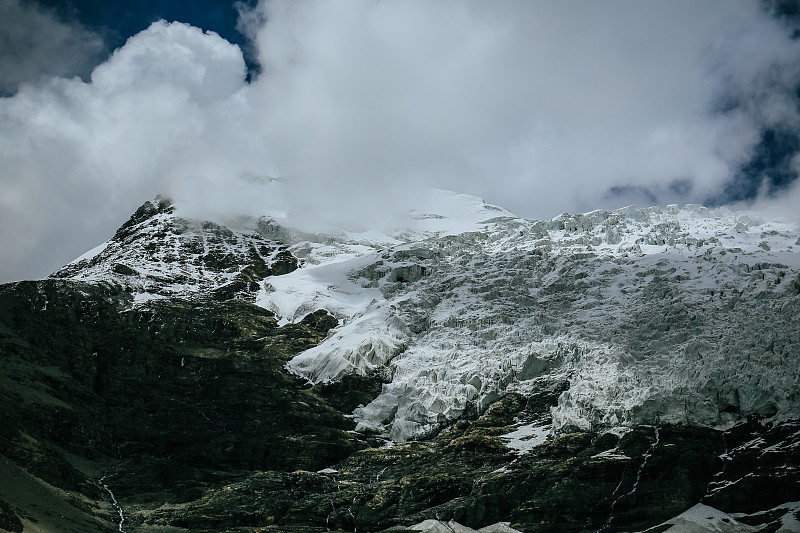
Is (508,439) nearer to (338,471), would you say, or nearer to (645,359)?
(645,359)

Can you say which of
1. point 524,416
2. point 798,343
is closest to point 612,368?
point 524,416

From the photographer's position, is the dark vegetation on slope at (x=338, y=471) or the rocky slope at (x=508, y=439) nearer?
the dark vegetation on slope at (x=338, y=471)

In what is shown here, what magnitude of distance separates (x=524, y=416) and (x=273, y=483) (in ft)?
206

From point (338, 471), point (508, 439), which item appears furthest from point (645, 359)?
point (338, 471)

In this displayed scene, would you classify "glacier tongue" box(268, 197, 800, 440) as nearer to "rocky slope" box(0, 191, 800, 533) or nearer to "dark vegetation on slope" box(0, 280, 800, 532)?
"rocky slope" box(0, 191, 800, 533)

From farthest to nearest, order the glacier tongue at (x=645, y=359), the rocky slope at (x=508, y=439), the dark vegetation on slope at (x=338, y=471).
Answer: the glacier tongue at (x=645, y=359), the rocky slope at (x=508, y=439), the dark vegetation on slope at (x=338, y=471)

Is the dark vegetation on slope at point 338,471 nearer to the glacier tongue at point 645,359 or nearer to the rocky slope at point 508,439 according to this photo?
the rocky slope at point 508,439

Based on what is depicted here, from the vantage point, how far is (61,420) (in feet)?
594

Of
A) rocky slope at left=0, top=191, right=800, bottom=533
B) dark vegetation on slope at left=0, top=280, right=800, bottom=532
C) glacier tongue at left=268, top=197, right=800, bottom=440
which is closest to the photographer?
dark vegetation on slope at left=0, top=280, right=800, bottom=532

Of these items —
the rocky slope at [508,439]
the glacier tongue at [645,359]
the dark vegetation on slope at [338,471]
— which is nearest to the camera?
the dark vegetation on slope at [338,471]

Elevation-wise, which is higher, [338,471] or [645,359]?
[645,359]

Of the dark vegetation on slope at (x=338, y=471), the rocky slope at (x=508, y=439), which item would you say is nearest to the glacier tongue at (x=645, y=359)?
the rocky slope at (x=508, y=439)

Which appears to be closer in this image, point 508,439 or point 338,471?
point 508,439

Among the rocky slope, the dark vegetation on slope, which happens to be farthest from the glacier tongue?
the dark vegetation on slope
